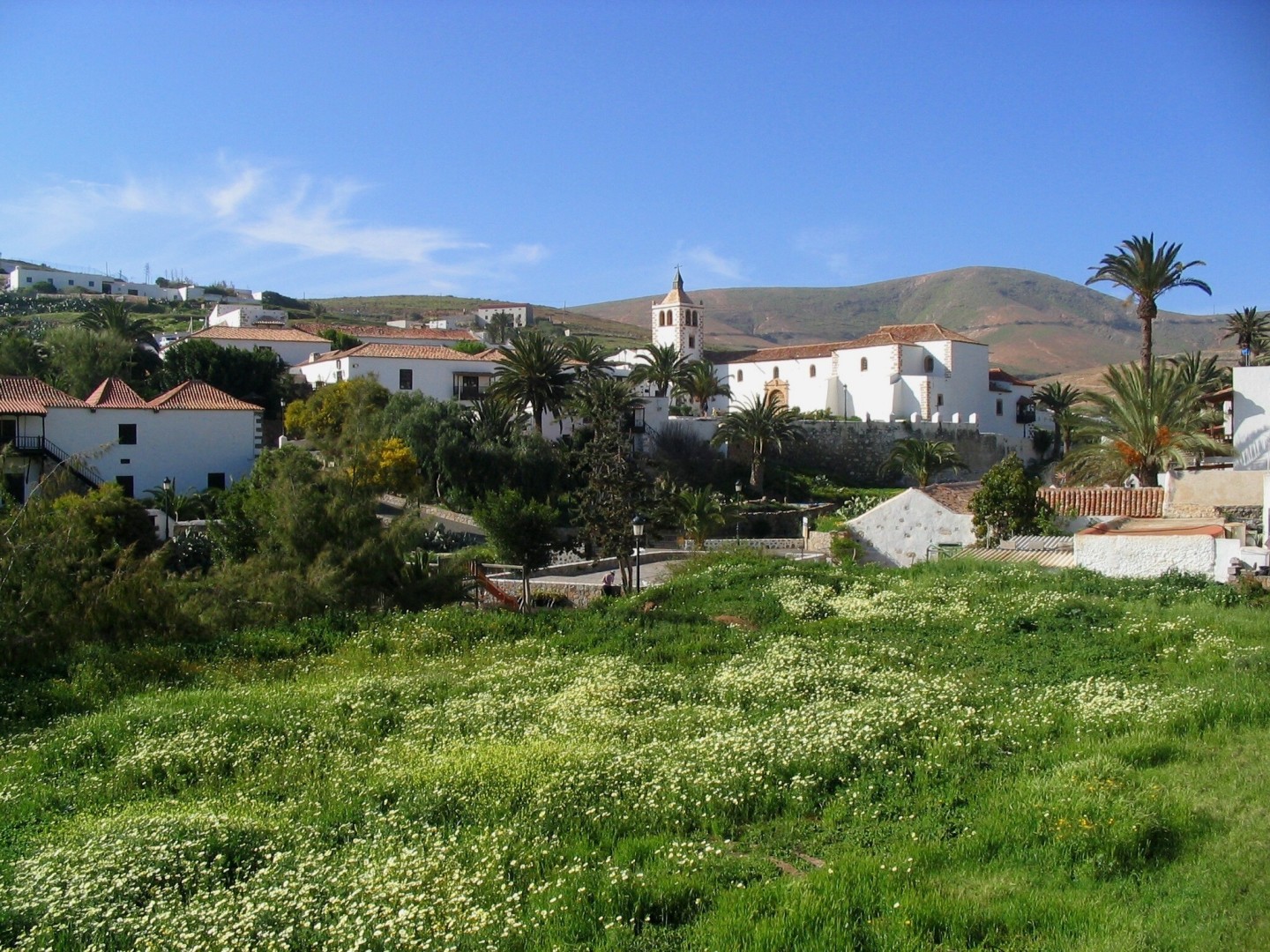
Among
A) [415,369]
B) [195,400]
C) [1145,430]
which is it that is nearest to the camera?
[1145,430]

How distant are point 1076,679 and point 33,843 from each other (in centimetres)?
1006

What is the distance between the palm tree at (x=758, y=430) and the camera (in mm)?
48062

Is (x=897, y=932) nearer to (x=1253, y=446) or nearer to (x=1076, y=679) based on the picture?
(x=1076, y=679)

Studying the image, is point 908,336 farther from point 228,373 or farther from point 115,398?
point 115,398

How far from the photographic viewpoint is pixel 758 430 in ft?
158

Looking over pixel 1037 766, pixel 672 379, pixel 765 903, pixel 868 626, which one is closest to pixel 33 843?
pixel 765 903

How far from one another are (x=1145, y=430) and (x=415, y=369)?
32216 mm

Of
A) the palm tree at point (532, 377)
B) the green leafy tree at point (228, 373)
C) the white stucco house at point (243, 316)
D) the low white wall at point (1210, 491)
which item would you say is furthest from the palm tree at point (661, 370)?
the low white wall at point (1210, 491)

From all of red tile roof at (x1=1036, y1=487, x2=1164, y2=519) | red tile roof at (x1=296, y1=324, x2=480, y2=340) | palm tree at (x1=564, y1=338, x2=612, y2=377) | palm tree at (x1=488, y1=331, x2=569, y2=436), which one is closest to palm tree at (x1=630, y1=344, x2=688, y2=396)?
palm tree at (x1=564, y1=338, x2=612, y2=377)

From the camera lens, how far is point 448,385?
168 feet

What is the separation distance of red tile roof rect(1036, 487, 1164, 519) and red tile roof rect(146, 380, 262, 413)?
99.0 feet

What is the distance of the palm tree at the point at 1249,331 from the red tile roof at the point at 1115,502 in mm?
19105

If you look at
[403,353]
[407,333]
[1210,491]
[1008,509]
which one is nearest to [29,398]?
[403,353]

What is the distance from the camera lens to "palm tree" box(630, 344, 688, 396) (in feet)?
176
